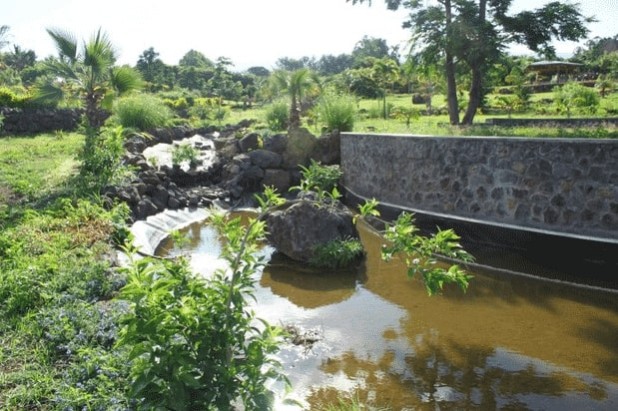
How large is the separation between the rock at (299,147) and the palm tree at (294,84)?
276 centimetres

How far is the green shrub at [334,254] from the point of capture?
927cm

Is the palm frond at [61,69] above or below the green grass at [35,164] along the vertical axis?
above

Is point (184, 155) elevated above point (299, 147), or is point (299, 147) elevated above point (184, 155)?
point (299, 147)

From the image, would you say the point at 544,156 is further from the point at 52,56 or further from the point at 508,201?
the point at 52,56

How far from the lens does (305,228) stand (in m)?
9.66

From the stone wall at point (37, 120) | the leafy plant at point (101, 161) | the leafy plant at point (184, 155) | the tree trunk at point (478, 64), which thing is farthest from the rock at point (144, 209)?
the stone wall at point (37, 120)

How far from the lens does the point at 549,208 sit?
913 cm

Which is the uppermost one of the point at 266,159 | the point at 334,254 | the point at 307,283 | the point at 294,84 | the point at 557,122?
the point at 294,84

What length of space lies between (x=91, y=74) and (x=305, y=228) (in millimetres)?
6865

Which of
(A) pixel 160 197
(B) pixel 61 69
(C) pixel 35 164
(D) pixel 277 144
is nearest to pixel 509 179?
(A) pixel 160 197

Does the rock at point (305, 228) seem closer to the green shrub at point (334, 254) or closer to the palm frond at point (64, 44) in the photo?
the green shrub at point (334, 254)

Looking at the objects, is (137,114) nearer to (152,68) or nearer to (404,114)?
(404,114)

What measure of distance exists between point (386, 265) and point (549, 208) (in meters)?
2.91

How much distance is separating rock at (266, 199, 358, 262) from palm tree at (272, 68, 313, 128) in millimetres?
9928
